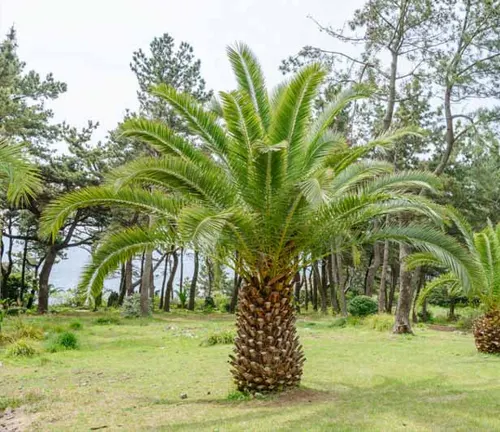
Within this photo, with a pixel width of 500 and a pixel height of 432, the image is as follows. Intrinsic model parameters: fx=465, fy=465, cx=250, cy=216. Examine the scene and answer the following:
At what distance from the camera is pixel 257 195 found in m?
6.56

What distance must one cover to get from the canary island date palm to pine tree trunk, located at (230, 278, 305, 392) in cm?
2

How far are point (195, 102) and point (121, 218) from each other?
19.0 metres

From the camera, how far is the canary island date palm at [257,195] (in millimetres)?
6457

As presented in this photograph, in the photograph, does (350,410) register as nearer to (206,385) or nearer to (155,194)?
(206,385)

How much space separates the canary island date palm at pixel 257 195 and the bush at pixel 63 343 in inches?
224

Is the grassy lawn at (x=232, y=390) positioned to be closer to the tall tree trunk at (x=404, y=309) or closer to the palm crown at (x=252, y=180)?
the palm crown at (x=252, y=180)

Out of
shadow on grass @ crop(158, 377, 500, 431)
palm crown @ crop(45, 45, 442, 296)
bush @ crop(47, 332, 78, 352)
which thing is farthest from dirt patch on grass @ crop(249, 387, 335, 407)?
bush @ crop(47, 332, 78, 352)

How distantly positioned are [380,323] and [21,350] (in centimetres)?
1155

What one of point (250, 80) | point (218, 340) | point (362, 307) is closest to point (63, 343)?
point (218, 340)

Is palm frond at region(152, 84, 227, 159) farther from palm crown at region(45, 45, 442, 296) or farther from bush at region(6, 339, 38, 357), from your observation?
bush at region(6, 339, 38, 357)

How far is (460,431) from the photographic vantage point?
16.0 feet

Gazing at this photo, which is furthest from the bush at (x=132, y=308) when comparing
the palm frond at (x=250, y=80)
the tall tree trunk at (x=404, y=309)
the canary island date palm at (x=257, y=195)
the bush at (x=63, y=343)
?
the palm frond at (x=250, y=80)

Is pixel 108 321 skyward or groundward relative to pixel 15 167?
groundward

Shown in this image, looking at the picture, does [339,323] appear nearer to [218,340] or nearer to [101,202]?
[218,340]
